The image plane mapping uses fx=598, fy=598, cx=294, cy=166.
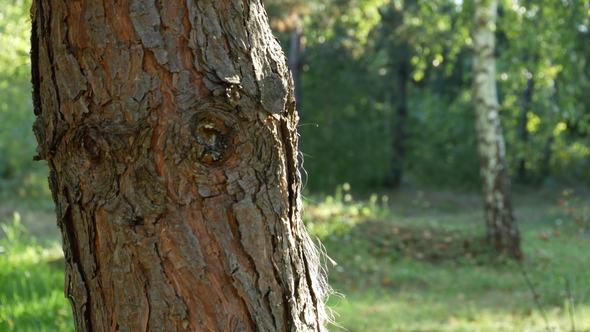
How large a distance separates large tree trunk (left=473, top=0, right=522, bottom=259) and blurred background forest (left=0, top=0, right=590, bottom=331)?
260mm

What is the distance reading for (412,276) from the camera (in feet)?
26.2

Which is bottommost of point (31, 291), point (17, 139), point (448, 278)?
point (448, 278)

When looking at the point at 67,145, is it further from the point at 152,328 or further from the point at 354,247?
the point at 354,247

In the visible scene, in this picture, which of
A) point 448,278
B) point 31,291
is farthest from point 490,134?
point 31,291

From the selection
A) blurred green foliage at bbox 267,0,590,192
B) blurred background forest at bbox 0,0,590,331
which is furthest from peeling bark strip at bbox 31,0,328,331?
blurred green foliage at bbox 267,0,590,192

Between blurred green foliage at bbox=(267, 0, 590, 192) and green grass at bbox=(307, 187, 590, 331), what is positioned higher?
blurred green foliage at bbox=(267, 0, 590, 192)

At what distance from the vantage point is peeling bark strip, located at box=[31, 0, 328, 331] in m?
1.55

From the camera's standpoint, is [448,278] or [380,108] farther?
[380,108]

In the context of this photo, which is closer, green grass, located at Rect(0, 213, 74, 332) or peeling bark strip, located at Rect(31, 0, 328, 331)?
peeling bark strip, located at Rect(31, 0, 328, 331)

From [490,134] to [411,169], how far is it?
12214mm

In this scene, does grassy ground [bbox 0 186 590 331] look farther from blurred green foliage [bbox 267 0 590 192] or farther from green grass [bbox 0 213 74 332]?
blurred green foliage [bbox 267 0 590 192]

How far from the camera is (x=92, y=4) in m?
1.56

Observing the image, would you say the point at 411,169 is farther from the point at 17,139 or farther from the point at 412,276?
the point at 412,276

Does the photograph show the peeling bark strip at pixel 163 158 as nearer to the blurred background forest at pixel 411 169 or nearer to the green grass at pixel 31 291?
the blurred background forest at pixel 411 169
